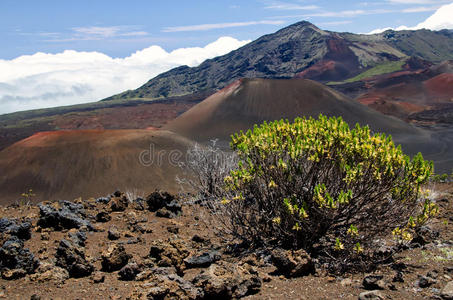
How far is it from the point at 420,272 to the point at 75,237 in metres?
5.51

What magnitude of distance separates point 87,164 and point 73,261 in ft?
69.8

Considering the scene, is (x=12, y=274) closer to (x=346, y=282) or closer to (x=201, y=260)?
(x=201, y=260)

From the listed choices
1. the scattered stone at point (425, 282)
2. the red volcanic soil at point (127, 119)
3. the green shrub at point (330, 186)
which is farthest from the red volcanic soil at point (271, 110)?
the scattered stone at point (425, 282)

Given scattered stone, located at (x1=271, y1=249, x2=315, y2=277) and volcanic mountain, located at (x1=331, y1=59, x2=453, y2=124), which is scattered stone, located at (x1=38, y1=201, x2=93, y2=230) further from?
volcanic mountain, located at (x1=331, y1=59, x2=453, y2=124)

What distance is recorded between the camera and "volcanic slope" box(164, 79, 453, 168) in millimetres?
39516

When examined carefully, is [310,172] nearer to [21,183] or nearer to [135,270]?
[135,270]

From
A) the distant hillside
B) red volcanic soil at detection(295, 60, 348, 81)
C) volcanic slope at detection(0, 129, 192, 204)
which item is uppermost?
the distant hillside

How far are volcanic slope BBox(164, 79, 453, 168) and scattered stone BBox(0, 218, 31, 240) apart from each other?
31.6 meters

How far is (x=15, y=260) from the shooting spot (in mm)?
4895

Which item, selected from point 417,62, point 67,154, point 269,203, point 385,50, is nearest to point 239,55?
point 385,50

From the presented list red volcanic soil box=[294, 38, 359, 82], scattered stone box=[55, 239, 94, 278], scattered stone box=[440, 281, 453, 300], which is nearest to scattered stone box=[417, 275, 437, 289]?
scattered stone box=[440, 281, 453, 300]

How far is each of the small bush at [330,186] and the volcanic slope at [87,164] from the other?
55.1 feet

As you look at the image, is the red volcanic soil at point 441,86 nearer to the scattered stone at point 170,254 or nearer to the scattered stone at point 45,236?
the scattered stone at point 170,254

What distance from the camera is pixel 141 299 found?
3861mm
